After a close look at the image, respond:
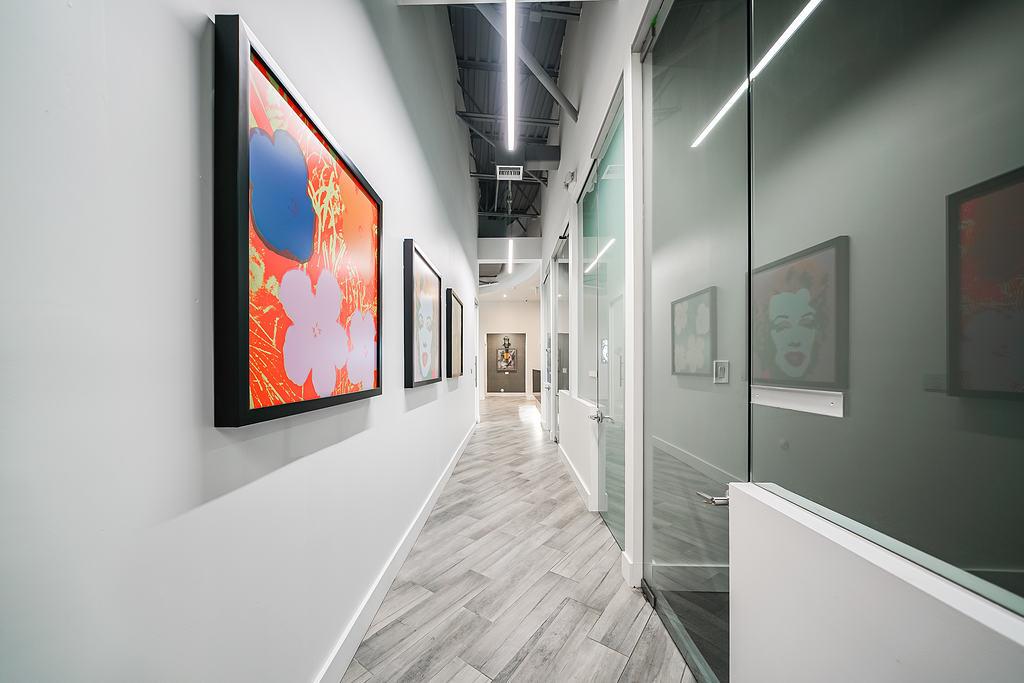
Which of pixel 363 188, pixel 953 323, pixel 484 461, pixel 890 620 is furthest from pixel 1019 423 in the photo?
pixel 484 461

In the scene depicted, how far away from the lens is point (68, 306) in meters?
0.58

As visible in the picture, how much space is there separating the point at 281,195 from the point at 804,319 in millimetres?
1422

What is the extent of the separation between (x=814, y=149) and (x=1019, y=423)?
70 cm

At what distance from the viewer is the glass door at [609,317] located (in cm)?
251

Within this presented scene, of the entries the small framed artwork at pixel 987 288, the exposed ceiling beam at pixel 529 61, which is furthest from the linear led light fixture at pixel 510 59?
the small framed artwork at pixel 987 288

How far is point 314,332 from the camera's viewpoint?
122 centimetres

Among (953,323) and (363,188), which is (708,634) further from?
(363,188)

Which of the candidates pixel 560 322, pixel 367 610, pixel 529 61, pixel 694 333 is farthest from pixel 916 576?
pixel 560 322

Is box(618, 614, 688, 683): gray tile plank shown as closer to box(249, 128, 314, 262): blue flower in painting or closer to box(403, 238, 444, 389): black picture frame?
box(403, 238, 444, 389): black picture frame

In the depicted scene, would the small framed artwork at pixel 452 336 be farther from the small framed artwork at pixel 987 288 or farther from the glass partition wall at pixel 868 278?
the small framed artwork at pixel 987 288

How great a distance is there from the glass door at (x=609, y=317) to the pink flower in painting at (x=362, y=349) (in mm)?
1459

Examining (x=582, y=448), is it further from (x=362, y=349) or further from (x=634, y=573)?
(x=362, y=349)

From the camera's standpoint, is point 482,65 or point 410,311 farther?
point 482,65

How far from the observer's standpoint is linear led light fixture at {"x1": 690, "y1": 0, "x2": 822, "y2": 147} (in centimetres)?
96
